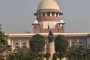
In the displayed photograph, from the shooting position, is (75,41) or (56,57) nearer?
(56,57)

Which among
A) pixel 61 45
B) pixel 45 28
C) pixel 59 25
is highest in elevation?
pixel 59 25

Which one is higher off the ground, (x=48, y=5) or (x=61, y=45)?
(x=48, y=5)

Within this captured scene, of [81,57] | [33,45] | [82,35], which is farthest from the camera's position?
[82,35]

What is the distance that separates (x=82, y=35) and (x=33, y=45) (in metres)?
9.56

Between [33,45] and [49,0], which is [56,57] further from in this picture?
[49,0]

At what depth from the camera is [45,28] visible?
169 ft

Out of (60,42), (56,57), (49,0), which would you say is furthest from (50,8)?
(56,57)

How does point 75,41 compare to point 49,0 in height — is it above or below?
below

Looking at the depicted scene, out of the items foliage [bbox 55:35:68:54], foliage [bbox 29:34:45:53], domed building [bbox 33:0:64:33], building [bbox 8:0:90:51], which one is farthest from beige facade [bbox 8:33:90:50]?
foliage [bbox 55:35:68:54]

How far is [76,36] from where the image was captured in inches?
1981

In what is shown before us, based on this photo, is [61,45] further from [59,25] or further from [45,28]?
[45,28]

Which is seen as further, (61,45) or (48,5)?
(48,5)

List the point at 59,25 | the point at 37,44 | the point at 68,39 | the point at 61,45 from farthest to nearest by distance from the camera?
the point at 59,25 → the point at 68,39 → the point at 37,44 → the point at 61,45

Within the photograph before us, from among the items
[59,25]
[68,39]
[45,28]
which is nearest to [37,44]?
[68,39]
